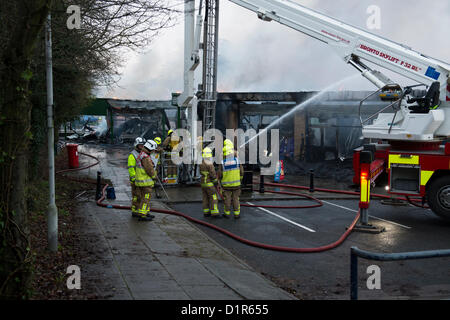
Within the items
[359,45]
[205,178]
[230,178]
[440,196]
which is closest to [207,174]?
[205,178]

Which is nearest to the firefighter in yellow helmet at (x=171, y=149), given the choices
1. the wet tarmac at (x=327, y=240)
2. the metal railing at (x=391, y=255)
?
the wet tarmac at (x=327, y=240)

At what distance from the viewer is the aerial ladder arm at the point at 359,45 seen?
9.95m

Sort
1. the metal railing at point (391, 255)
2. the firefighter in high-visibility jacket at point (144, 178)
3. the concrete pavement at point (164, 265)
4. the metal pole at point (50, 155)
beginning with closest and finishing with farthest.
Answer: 1. the metal railing at point (391, 255)
2. the concrete pavement at point (164, 265)
3. the metal pole at point (50, 155)
4. the firefighter in high-visibility jacket at point (144, 178)

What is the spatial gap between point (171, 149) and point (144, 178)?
178 inches

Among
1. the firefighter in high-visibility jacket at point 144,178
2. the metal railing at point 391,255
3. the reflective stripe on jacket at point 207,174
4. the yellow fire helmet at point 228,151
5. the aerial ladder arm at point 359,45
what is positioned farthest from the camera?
the aerial ladder arm at point 359,45

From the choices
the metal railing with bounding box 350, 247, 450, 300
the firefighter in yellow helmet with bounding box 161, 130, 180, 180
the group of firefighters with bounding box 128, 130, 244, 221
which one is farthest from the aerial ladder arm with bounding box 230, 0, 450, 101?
the metal railing with bounding box 350, 247, 450, 300

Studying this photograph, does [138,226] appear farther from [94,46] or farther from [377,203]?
[377,203]

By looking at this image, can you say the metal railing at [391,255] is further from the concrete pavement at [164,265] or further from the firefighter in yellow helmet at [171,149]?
the firefighter in yellow helmet at [171,149]

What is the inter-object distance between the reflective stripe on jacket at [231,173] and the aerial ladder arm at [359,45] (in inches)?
160

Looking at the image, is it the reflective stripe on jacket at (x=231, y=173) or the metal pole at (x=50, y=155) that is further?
the reflective stripe on jacket at (x=231, y=173)

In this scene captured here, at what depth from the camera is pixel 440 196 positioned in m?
9.25

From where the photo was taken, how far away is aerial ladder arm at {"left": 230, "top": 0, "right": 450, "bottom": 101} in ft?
32.6

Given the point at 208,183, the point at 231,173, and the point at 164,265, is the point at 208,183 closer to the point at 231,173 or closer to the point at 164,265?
the point at 231,173
